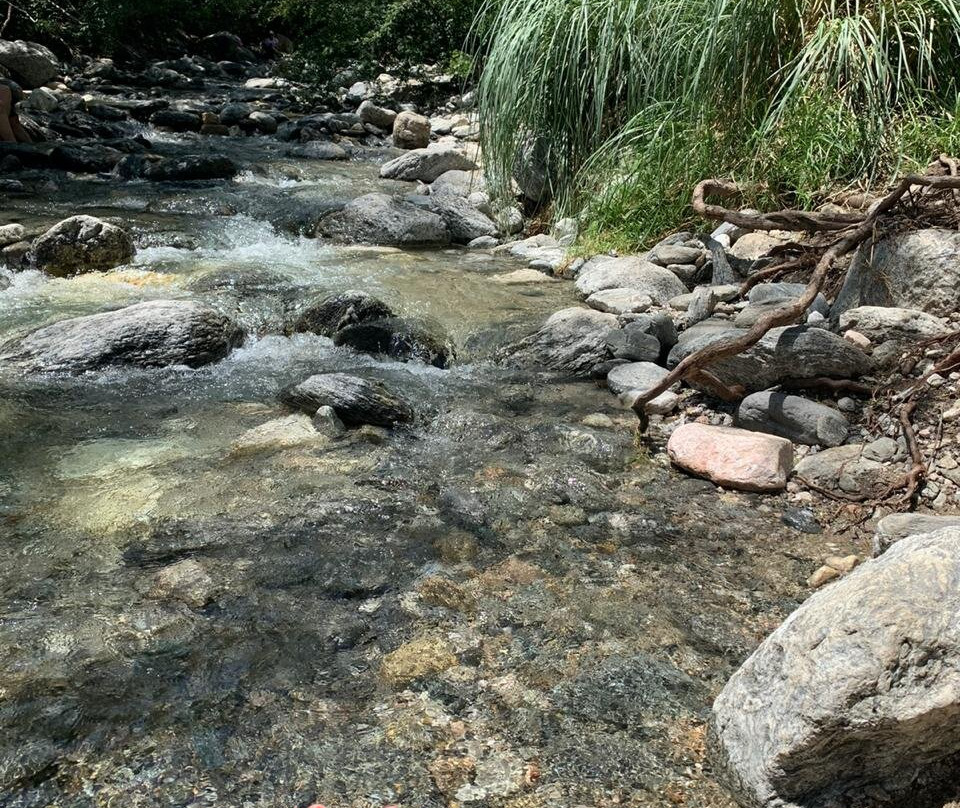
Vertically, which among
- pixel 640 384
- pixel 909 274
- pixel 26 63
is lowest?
pixel 640 384

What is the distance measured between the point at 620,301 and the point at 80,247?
11.5 feet

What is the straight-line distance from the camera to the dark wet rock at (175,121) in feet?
37.8

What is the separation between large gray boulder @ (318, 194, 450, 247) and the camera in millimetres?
6980

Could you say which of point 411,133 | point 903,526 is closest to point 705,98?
point 903,526

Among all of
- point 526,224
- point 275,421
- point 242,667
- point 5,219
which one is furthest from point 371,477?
point 5,219

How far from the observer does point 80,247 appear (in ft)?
18.9

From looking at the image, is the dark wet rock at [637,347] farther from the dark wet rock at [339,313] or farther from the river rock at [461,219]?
the river rock at [461,219]

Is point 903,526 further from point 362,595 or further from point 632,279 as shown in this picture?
point 632,279

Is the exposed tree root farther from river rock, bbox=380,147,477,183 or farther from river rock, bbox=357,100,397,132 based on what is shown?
river rock, bbox=357,100,397,132

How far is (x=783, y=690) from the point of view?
173 cm

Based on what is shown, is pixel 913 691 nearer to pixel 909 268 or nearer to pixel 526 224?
pixel 909 268

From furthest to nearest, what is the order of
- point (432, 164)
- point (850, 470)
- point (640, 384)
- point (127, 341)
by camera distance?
1. point (432, 164)
2. point (127, 341)
3. point (640, 384)
4. point (850, 470)

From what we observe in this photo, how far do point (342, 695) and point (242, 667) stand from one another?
28cm

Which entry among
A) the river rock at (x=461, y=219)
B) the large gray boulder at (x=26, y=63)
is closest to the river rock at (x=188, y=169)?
the river rock at (x=461, y=219)
